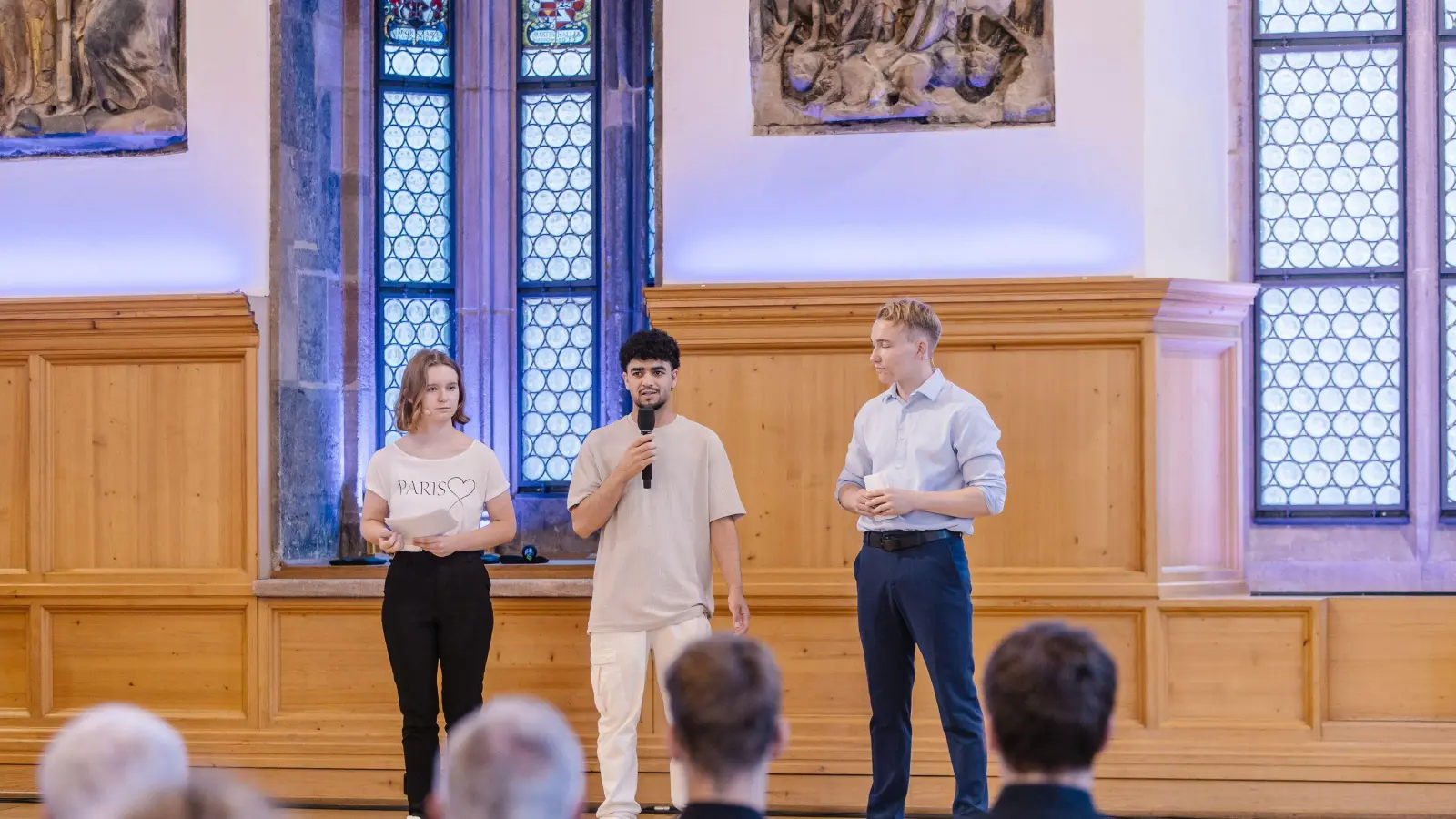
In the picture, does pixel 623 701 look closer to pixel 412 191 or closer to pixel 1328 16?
pixel 412 191

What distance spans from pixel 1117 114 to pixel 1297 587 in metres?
2.19

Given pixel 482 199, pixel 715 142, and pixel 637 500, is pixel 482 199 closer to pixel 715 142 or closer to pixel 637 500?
pixel 715 142

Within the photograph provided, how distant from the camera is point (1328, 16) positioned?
21.2 feet

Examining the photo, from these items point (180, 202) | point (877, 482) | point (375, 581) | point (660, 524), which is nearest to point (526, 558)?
point (375, 581)

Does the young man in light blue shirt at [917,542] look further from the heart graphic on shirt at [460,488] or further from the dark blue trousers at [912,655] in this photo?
the heart graphic on shirt at [460,488]

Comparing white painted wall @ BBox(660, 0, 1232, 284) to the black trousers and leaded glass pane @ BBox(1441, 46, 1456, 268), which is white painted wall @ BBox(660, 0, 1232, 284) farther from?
the black trousers

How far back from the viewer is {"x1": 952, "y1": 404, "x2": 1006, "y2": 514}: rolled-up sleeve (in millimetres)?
4574

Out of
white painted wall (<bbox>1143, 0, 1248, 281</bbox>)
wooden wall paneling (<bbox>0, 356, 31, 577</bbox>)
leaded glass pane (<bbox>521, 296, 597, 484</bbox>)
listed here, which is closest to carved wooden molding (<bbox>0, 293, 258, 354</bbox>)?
wooden wall paneling (<bbox>0, 356, 31, 577</bbox>)

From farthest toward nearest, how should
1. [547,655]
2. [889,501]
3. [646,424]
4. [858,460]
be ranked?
[547,655] < [858,460] < [646,424] < [889,501]

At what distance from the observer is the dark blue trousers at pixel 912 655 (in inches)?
176

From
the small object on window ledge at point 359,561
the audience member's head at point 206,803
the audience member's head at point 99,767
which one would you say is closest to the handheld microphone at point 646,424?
the small object on window ledge at point 359,561

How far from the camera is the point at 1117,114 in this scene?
5711 millimetres

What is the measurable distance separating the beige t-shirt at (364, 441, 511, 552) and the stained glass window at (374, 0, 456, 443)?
2.00 metres

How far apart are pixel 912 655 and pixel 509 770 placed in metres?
→ 3.22
